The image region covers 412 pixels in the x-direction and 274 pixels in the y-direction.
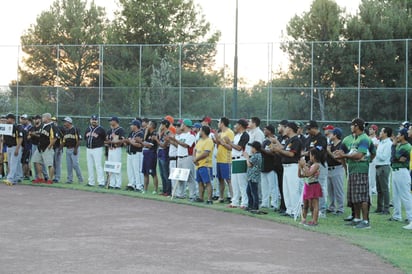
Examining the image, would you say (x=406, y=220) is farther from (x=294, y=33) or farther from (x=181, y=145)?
(x=294, y=33)

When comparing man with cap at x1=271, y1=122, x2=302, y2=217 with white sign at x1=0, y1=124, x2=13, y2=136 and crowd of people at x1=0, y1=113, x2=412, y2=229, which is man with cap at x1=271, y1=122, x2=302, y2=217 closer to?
crowd of people at x1=0, y1=113, x2=412, y2=229

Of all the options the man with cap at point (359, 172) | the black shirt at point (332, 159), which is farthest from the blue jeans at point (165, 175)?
the man with cap at point (359, 172)

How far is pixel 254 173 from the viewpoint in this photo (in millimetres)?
15891

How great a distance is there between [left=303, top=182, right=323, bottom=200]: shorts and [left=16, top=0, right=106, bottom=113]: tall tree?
27.4m

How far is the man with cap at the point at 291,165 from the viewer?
15023 mm

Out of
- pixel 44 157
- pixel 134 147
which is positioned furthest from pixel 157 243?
pixel 44 157

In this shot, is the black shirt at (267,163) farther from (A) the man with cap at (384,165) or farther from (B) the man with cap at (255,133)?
(A) the man with cap at (384,165)

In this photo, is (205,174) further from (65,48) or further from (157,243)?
(65,48)

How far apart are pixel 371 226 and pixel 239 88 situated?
24.7m

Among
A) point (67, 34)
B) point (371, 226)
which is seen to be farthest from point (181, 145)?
point (67, 34)

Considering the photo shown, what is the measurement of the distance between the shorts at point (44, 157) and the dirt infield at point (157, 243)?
13.9 feet

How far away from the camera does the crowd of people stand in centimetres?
1421

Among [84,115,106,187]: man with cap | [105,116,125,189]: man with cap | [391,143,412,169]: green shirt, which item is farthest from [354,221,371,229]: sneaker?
[84,115,106,187]: man with cap

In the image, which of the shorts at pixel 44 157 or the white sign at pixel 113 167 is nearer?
the white sign at pixel 113 167
